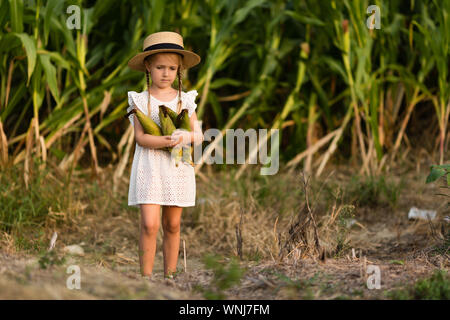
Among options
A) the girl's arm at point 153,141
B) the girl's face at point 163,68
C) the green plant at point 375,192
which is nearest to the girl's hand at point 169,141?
the girl's arm at point 153,141

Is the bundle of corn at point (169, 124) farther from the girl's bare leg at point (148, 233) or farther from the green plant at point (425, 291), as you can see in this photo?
the green plant at point (425, 291)

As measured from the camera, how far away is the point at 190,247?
301cm

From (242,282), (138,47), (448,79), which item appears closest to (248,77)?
(138,47)

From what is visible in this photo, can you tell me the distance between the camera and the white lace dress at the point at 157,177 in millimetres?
2117

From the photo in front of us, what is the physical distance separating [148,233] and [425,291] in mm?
978

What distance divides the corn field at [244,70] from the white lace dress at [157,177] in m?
1.06

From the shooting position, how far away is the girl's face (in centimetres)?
212

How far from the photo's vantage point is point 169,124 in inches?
82.1

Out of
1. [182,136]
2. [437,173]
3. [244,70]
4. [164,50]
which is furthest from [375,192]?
[164,50]

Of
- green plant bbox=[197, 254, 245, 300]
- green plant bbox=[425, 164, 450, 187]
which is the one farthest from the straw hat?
green plant bbox=[425, 164, 450, 187]

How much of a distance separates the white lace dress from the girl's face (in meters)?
0.07

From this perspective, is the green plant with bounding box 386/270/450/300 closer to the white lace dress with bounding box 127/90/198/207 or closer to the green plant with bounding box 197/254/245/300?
the green plant with bounding box 197/254/245/300

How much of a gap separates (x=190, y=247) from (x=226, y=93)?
6.11ft
